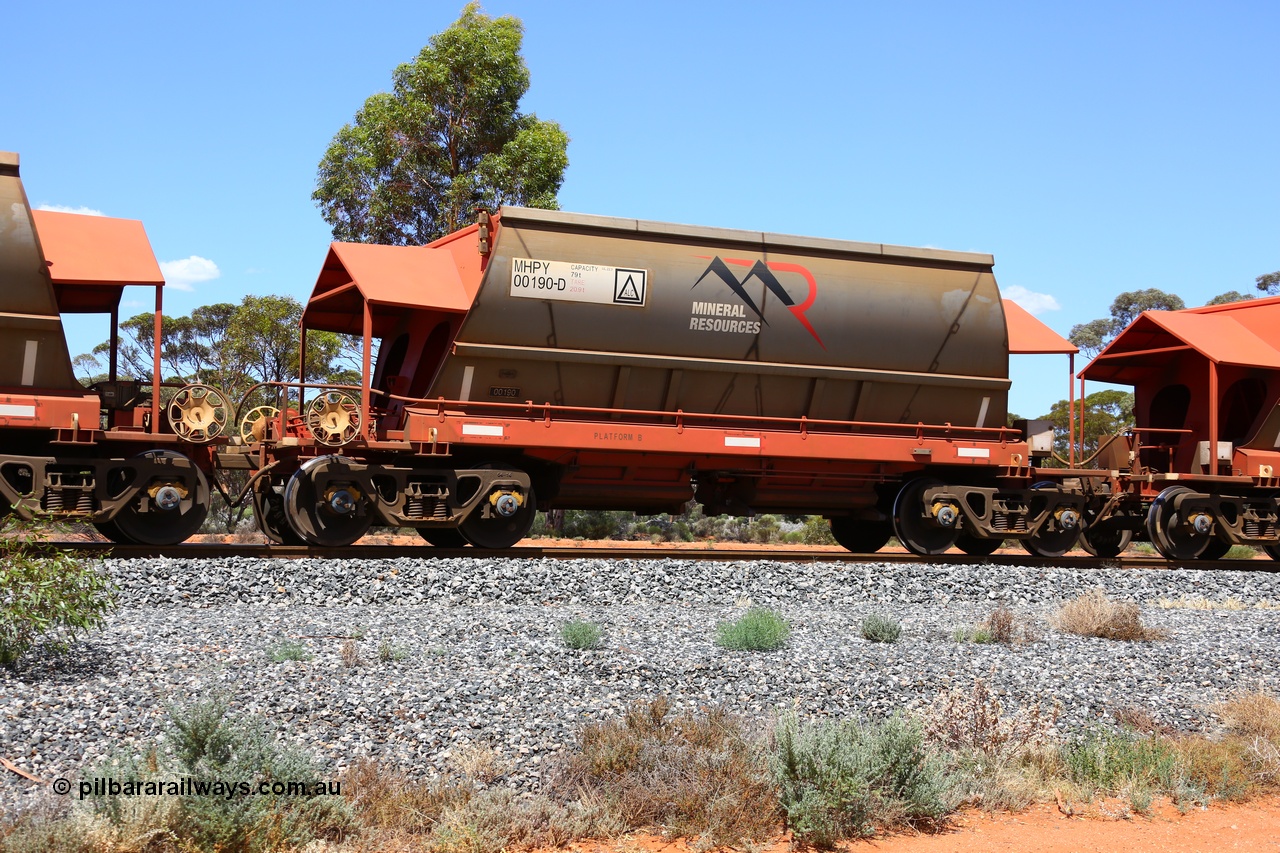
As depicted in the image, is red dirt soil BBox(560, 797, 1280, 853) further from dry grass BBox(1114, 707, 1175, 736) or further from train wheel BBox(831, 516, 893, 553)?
train wheel BBox(831, 516, 893, 553)

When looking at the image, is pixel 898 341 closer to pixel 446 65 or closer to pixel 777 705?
pixel 777 705

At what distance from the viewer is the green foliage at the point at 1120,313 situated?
51.0m

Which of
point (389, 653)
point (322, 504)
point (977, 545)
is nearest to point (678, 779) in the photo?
point (389, 653)

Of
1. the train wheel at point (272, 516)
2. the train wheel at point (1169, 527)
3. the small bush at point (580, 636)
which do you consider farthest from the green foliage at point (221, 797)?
the train wheel at point (1169, 527)

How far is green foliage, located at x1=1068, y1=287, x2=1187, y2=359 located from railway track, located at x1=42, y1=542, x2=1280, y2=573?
124 ft

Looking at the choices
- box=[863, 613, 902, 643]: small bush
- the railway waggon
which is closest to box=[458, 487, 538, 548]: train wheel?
the railway waggon

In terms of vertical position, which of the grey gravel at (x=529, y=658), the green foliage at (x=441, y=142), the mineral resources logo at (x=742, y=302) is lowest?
the grey gravel at (x=529, y=658)

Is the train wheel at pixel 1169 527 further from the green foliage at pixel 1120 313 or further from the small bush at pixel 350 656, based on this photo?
the green foliage at pixel 1120 313

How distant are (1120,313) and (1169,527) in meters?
41.2

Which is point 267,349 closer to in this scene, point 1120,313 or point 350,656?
point 350,656

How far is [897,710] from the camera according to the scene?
6645mm

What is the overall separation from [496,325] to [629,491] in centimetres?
272

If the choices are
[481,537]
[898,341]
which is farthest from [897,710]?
[898,341]

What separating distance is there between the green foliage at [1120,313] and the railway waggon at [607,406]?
37.0 m
